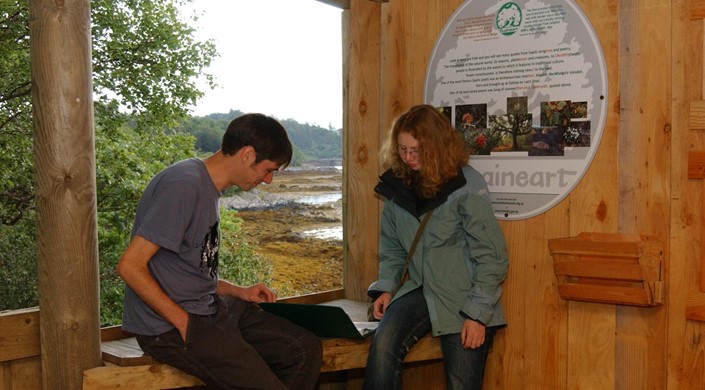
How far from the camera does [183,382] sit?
274 centimetres

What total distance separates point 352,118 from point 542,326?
4.41ft

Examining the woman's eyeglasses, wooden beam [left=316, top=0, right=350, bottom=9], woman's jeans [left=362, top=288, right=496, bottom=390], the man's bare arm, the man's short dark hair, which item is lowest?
woman's jeans [left=362, top=288, right=496, bottom=390]

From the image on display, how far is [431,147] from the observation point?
124 inches

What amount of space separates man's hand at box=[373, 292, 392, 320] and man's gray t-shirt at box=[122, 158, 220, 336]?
2.94 feet

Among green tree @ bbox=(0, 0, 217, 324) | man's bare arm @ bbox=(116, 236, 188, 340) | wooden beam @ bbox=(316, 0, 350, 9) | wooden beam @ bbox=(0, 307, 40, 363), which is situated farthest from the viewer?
green tree @ bbox=(0, 0, 217, 324)

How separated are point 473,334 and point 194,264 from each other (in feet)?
3.73

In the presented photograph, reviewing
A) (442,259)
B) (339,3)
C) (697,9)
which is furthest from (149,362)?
(697,9)

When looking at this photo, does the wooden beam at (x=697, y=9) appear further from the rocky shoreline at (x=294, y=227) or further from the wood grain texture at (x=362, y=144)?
the rocky shoreline at (x=294, y=227)

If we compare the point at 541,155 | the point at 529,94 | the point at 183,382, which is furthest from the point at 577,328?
the point at 183,382

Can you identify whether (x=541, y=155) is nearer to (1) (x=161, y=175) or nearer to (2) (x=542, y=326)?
(2) (x=542, y=326)

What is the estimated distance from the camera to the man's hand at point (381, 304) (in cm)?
335

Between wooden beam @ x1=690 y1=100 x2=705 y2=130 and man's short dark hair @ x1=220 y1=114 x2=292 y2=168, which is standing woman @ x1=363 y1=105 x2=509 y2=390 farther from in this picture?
wooden beam @ x1=690 y1=100 x2=705 y2=130

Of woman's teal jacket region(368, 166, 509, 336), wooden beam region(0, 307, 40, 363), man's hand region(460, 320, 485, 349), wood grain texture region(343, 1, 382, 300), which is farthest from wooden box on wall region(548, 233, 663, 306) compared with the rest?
wooden beam region(0, 307, 40, 363)

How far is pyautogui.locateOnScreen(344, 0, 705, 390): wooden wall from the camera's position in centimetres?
288
